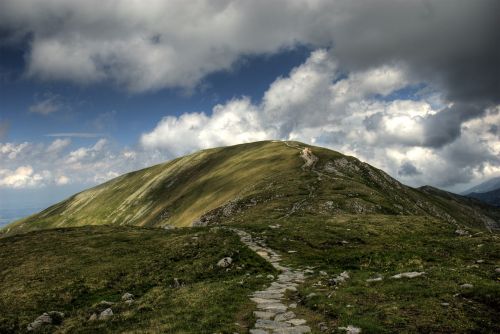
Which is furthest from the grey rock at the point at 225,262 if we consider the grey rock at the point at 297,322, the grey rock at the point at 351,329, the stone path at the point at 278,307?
the grey rock at the point at 351,329

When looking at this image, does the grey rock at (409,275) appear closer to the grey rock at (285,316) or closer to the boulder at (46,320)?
the grey rock at (285,316)

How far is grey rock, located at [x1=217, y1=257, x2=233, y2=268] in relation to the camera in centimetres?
3247

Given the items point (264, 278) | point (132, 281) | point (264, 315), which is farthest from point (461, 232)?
point (132, 281)

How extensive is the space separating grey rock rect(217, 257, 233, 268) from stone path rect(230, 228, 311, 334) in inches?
141

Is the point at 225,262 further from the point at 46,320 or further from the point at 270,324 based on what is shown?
the point at 270,324

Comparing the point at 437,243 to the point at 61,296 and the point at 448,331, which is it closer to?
the point at 448,331

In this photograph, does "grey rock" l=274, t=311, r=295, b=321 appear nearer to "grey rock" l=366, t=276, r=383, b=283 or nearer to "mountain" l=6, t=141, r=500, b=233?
"grey rock" l=366, t=276, r=383, b=283

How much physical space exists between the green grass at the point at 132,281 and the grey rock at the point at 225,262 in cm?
45

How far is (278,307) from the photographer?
64.7 feet

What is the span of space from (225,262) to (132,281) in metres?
8.35

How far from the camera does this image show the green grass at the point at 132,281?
64.4 ft

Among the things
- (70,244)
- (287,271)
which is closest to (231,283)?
(287,271)

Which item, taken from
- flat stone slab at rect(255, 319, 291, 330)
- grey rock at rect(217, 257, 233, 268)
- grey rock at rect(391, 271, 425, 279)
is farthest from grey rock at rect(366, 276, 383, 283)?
grey rock at rect(217, 257, 233, 268)

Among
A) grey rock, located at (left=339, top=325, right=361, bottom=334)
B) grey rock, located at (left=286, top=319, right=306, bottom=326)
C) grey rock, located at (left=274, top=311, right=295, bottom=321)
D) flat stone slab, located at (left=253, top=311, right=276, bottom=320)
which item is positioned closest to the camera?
grey rock, located at (left=339, top=325, right=361, bottom=334)
